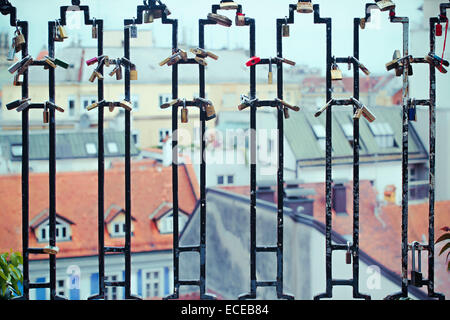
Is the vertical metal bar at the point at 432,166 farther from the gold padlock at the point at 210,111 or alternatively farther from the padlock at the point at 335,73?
the gold padlock at the point at 210,111

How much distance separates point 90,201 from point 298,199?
4.27 m

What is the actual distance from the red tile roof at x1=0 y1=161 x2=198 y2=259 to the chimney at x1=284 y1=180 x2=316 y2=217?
1183mm

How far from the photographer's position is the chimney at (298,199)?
754 cm

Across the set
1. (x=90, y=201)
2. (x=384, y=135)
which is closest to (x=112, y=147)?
(x=90, y=201)

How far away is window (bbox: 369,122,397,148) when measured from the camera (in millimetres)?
10164

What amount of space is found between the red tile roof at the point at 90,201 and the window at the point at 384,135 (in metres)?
3.14

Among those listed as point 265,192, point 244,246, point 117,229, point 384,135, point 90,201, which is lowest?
→ point 244,246

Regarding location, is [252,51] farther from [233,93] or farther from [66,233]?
[66,233]

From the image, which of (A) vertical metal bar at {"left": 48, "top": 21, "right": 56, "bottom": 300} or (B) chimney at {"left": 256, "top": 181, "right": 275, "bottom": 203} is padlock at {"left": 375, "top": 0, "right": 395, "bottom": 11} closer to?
(A) vertical metal bar at {"left": 48, "top": 21, "right": 56, "bottom": 300}

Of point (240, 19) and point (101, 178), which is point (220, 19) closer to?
point (240, 19)

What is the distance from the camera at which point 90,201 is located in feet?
35.4

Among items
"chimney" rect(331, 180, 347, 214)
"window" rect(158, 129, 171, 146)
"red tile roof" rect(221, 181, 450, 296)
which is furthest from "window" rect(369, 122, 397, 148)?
"window" rect(158, 129, 171, 146)

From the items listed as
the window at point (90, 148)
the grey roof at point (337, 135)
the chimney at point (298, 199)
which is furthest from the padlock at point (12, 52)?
the window at point (90, 148)
